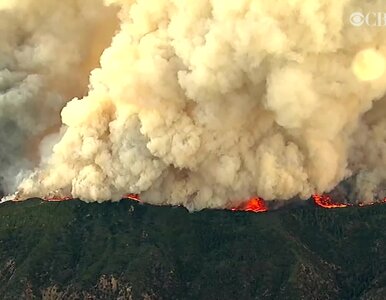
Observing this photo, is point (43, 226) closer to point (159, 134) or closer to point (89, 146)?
point (89, 146)

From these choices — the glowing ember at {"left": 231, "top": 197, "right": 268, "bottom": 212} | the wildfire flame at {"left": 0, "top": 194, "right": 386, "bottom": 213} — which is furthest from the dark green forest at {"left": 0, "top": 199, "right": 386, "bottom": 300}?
the glowing ember at {"left": 231, "top": 197, "right": 268, "bottom": 212}

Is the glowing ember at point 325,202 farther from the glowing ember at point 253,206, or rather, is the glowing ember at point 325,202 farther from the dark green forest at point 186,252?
the glowing ember at point 253,206

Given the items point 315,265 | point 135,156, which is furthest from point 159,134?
point 315,265

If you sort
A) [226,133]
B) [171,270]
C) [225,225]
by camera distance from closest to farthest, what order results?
[226,133]
[171,270]
[225,225]

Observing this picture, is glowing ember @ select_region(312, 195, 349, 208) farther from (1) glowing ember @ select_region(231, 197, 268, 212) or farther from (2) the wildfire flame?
(1) glowing ember @ select_region(231, 197, 268, 212)

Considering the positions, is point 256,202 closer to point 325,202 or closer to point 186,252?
point 325,202

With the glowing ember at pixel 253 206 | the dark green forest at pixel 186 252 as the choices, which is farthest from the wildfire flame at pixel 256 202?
the dark green forest at pixel 186 252

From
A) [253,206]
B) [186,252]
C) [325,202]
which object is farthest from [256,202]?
[186,252]
